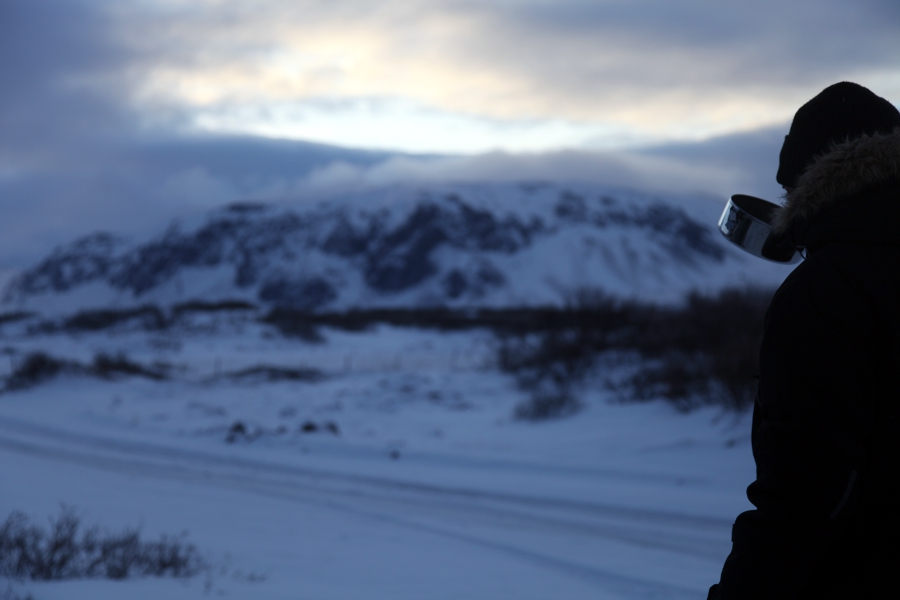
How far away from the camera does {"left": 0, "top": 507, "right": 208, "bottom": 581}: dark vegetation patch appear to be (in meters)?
4.71

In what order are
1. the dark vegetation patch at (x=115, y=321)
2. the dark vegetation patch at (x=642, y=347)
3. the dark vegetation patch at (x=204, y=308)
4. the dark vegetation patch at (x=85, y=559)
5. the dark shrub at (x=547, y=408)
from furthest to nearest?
the dark vegetation patch at (x=204, y=308)
the dark vegetation patch at (x=115, y=321)
the dark shrub at (x=547, y=408)
the dark vegetation patch at (x=642, y=347)
the dark vegetation patch at (x=85, y=559)

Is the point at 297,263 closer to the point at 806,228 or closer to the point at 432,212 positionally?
the point at 432,212

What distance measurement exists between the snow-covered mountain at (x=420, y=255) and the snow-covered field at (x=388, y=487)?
8982 cm

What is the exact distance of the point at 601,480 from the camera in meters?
9.49

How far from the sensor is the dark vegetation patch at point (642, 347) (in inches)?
529

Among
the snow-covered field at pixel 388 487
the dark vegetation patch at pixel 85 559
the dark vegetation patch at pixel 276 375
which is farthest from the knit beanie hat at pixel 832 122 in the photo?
the dark vegetation patch at pixel 276 375

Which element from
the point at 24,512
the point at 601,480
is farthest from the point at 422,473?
the point at 24,512

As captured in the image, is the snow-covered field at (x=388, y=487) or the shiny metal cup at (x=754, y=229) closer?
the shiny metal cup at (x=754, y=229)

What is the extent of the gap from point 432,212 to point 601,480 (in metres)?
127

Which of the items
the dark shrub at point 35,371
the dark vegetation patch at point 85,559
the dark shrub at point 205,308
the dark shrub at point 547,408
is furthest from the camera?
the dark shrub at point 205,308

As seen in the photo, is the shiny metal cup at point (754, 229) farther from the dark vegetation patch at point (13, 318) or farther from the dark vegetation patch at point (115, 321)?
the dark vegetation patch at point (13, 318)

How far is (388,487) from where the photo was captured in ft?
30.7

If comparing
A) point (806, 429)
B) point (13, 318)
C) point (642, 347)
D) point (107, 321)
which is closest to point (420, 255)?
point (13, 318)

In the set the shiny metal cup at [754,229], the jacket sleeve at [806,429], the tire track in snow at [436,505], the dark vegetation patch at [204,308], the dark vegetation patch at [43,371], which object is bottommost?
the dark vegetation patch at [204,308]
